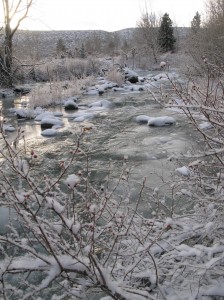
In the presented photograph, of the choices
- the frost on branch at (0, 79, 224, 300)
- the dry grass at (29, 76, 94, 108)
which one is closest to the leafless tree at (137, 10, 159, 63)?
the dry grass at (29, 76, 94, 108)

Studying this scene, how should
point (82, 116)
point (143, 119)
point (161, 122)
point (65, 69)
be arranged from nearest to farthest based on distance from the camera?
point (161, 122)
point (143, 119)
point (82, 116)
point (65, 69)

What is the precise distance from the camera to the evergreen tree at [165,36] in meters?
36.4

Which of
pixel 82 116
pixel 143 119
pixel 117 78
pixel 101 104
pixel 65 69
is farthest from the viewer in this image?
pixel 65 69

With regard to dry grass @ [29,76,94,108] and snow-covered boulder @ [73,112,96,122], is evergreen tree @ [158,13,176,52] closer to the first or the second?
dry grass @ [29,76,94,108]

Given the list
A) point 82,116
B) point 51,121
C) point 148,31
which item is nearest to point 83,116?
point 82,116

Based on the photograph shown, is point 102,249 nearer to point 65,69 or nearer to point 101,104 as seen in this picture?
point 101,104

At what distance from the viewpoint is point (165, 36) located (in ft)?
120

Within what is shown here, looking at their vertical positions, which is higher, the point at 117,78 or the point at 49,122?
the point at 117,78

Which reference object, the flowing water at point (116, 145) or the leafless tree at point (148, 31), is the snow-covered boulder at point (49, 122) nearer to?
the flowing water at point (116, 145)

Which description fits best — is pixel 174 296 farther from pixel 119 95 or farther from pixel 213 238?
pixel 119 95

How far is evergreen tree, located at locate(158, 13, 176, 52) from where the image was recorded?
3638 centimetres

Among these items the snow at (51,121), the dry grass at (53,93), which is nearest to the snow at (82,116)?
the snow at (51,121)

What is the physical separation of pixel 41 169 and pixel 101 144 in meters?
1.95

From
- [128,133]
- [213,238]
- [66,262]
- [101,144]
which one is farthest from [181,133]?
[66,262]
